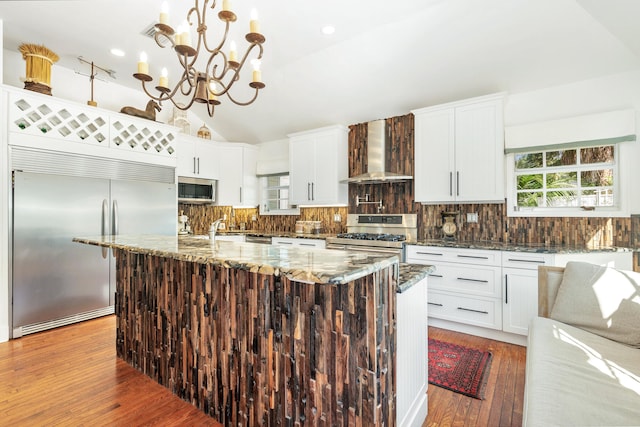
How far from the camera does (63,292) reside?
10.5 feet

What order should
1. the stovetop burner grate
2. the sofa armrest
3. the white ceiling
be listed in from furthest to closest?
the stovetop burner grate, the white ceiling, the sofa armrest

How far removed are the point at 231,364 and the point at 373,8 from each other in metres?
3.07

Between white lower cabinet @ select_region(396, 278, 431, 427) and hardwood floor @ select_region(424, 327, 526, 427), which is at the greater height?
white lower cabinet @ select_region(396, 278, 431, 427)

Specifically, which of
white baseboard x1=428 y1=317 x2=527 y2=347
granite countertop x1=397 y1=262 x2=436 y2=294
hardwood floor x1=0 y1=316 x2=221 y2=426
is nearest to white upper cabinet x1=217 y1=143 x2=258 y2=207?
hardwood floor x1=0 y1=316 x2=221 y2=426

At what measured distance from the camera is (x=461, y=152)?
11.2ft

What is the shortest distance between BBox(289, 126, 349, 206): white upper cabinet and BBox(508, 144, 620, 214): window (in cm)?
213

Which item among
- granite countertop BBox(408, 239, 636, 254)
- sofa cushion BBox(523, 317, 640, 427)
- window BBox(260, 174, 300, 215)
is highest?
window BBox(260, 174, 300, 215)

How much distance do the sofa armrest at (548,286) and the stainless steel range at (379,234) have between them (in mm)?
1391

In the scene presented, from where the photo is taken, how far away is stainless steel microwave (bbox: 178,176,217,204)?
15.4 feet

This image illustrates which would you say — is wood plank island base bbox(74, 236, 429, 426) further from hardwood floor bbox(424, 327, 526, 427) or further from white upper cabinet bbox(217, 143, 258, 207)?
white upper cabinet bbox(217, 143, 258, 207)

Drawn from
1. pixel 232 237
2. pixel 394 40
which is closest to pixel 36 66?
pixel 232 237

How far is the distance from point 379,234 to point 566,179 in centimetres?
214

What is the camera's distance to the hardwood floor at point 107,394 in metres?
1.78

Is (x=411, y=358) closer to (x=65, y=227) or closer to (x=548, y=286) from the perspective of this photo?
(x=548, y=286)
